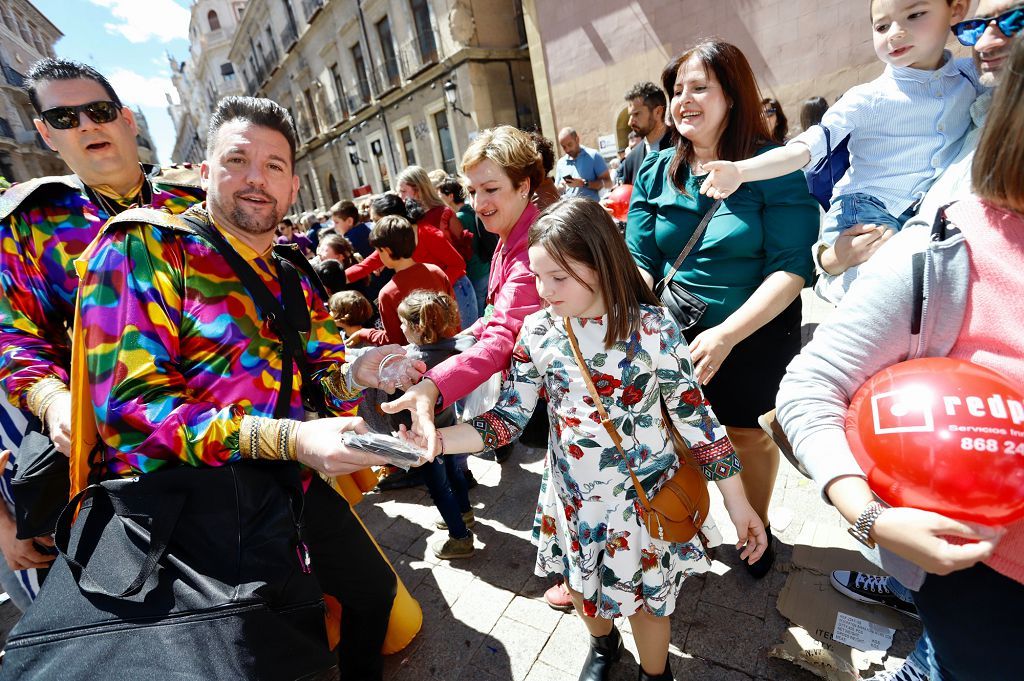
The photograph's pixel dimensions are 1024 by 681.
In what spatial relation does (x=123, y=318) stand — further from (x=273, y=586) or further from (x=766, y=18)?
(x=766, y=18)

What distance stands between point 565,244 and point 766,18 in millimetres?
10252

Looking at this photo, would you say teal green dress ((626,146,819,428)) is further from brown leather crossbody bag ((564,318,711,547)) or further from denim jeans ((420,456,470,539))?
denim jeans ((420,456,470,539))

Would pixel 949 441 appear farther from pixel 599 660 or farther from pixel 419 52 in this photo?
pixel 419 52

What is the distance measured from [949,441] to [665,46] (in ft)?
38.1

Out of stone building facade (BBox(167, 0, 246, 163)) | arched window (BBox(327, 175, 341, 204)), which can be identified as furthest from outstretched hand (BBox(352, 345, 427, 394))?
stone building facade (BBox(167, 0, 246, 163))

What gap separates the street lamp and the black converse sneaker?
52.7 ft

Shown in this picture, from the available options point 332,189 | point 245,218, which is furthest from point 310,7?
point 245,218

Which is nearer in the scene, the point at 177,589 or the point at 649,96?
the point at 177,589

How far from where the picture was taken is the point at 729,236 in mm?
1816

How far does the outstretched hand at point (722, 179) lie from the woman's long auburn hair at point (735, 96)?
366 millimetres

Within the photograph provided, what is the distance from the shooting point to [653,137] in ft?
14.9

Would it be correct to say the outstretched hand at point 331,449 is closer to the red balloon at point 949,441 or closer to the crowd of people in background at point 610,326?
the crowd of people in background at point 610,326

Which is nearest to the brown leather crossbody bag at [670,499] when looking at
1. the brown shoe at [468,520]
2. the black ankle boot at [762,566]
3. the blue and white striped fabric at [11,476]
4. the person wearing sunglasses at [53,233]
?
the black ankle boot at [762,566]

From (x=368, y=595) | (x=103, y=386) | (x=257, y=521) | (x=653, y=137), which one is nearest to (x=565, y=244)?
(x=257, y=521)
